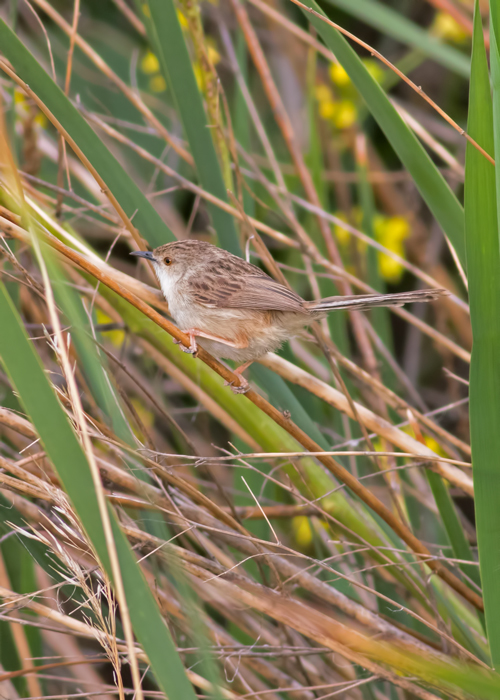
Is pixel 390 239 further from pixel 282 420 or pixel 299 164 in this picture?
pixel 282 420

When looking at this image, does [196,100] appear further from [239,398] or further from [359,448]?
[359,448]

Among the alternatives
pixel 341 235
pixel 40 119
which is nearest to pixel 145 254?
pixel 40 119

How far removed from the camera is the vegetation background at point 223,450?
5.57 ft

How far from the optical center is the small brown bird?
267cm

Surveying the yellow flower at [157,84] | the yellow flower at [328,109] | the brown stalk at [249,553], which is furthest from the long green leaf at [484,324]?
the yellow flower at [157,84]

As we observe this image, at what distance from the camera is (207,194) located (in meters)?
2.50

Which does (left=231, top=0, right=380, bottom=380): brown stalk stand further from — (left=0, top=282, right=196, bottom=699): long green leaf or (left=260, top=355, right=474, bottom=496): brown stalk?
(left=0, top=282, right=196, bottom=699): long green leaf

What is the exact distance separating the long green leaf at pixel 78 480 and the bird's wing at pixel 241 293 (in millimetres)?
1357

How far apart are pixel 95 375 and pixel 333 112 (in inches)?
151

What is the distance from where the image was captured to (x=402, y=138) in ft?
7.13

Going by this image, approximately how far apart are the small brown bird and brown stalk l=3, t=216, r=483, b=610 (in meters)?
0.25

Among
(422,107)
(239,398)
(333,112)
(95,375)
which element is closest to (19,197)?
(95,375)

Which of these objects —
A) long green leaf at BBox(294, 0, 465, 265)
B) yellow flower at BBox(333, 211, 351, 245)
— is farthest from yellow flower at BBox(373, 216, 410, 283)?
long green leaf at BBox(294, 0, 465, 265)

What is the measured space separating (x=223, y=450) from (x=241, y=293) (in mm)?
928
